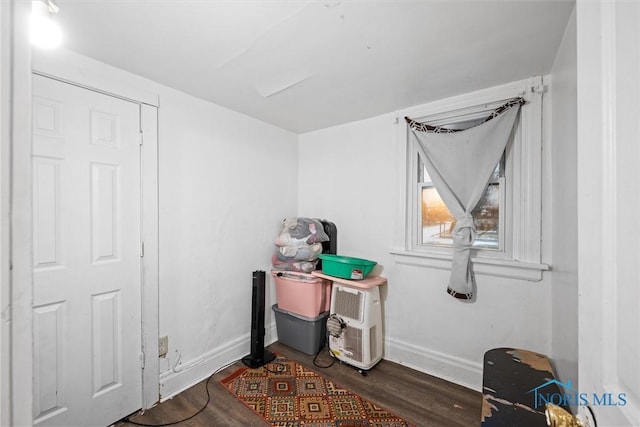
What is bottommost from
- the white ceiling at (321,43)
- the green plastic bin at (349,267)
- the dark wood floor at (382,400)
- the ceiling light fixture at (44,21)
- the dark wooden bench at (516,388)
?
the dark wood floor at (382,400)

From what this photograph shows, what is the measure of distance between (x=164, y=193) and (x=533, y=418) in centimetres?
245

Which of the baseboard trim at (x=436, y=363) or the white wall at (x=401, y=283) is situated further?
the baseboard trim at (x=436, y=363)

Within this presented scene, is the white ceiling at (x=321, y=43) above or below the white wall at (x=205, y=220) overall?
above

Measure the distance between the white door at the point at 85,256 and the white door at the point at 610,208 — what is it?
7.20 feet

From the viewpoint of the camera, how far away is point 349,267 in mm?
2369

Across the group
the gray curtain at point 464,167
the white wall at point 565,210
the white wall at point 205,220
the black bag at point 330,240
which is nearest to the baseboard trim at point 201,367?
the white wall at point 205,220

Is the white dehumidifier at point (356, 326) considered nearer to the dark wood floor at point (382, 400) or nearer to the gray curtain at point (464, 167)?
the dark wood floor at point (382, 400)

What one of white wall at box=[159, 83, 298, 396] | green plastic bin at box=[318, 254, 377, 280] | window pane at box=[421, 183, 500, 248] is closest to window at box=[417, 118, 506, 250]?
window pane at box=[421, 183, 500, 248]

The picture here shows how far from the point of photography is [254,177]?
8.79 feet

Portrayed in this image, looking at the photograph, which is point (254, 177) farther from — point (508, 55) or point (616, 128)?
point (616, 128)

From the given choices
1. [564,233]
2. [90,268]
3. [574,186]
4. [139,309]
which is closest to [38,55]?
[90,268]

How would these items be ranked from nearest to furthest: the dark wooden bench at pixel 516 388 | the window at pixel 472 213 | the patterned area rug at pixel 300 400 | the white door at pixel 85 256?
1. the dark wooden bench at pixel 516 388
2. the white door at pixel 85 256
3. the patterned area rug at pixel 300 400
4. the window at pixel 472 213

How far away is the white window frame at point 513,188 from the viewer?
6.10ft

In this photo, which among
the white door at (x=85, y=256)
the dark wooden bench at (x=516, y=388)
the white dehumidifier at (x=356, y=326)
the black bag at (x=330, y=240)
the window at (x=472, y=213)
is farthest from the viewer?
the black bag at (x=330, y=240)
